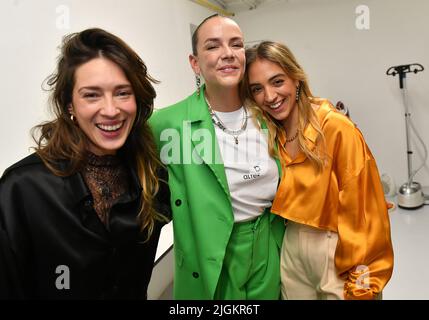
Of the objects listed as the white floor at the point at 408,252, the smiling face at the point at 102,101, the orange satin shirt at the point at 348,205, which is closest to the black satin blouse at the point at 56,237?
the smiling face at the point at 102,101

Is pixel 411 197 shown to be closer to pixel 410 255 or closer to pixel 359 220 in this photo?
pixel 410 255

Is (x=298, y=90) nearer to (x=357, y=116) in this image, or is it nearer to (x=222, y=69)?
(x=222, y=69)

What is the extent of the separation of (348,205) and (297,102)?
0.50 m

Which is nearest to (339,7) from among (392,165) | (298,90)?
(392,165)

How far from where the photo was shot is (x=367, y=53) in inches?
159

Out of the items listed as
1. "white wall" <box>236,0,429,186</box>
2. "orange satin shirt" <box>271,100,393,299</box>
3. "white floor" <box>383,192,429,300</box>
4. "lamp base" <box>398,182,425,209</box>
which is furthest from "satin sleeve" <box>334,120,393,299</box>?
"white wall" <box>236,0,429,186</box>

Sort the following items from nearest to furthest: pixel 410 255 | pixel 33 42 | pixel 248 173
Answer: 1. pixel 248 173
2. pixel 33 42
3. pixel 410 255

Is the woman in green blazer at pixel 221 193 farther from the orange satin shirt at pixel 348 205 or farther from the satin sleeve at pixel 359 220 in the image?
the satin sleeve at pixel 359 220

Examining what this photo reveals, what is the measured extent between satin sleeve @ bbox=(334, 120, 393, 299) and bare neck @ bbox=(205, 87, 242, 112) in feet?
1.60

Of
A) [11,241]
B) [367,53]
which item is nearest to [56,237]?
[11,241]

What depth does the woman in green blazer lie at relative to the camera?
1251 mm

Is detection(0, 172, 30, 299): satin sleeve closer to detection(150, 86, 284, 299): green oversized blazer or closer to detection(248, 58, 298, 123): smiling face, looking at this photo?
detection(150, 86, 284, 299): green oversized blazer

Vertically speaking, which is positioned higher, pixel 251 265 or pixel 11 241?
pixel 11 241
